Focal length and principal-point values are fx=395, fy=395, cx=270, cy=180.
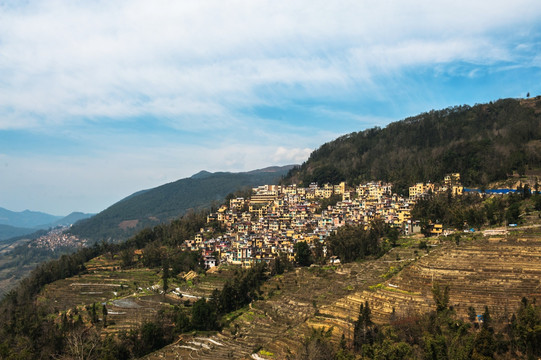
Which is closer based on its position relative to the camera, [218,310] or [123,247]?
[218,310]

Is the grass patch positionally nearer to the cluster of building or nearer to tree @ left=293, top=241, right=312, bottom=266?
tree @ left=293, top=241, right=312, bottom=266

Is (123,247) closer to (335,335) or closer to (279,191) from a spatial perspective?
(279,191)

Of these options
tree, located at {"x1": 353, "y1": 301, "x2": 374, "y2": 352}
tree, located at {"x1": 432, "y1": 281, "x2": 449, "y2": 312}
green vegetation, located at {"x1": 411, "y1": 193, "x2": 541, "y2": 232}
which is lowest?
tree, located at {"x1": 353, "y1": 301, "x2": 374, "y2": 352}

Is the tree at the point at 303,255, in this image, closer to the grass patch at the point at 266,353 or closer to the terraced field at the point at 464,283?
the terraced field at the point at 464,283

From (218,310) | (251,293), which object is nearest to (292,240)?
(251,293)

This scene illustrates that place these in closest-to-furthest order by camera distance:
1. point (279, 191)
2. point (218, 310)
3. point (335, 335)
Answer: point (335, 335), point (218, 310), point (279, 191)

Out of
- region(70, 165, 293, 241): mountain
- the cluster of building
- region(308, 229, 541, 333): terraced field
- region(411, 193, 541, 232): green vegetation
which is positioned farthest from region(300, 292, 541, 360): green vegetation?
region(70, 165, 293, 241): mountain
